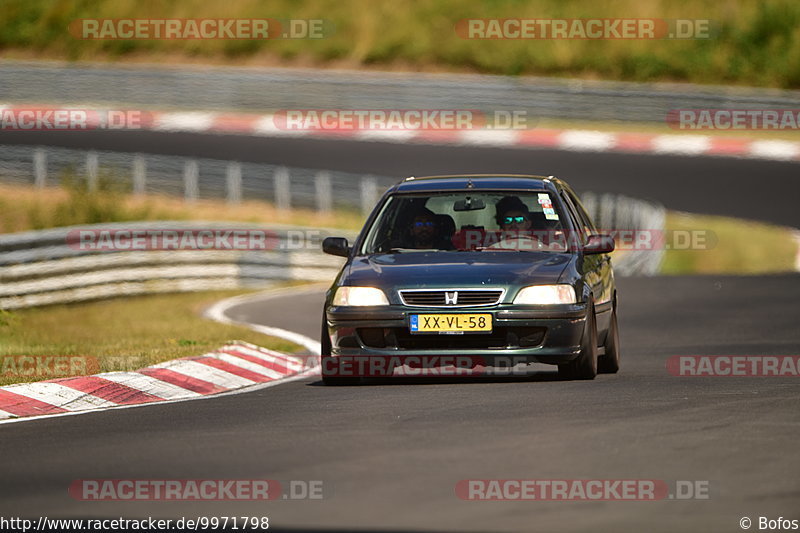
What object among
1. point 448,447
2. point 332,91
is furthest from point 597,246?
point 332,91

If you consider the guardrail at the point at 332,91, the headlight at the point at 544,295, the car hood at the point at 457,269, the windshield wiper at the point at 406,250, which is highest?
the guardrail at the point at 332,91

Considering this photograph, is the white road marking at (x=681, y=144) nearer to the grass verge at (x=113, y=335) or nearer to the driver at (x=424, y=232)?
the grass verge at (x=113, y=335)

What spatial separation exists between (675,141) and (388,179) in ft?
25.2

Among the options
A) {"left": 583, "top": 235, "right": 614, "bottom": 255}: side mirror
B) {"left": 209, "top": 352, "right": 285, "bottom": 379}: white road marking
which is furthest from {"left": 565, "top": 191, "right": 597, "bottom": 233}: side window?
{"left": 209, "top": 352, "right": 285, "bottom": 379}: white road marking

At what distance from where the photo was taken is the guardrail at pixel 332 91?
36125mm

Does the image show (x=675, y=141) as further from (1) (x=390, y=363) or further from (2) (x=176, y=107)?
(1) (x=390, y=363)

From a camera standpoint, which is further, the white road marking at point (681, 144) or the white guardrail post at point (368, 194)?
the white road marking at point (681, 144)

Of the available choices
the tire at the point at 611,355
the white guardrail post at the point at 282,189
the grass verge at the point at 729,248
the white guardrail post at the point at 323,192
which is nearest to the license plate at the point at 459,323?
the tire at the point at 611,355

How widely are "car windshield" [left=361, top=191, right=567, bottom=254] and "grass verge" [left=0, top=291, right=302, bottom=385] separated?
83.8 inches

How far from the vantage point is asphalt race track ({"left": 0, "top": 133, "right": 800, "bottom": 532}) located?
21.7ft
